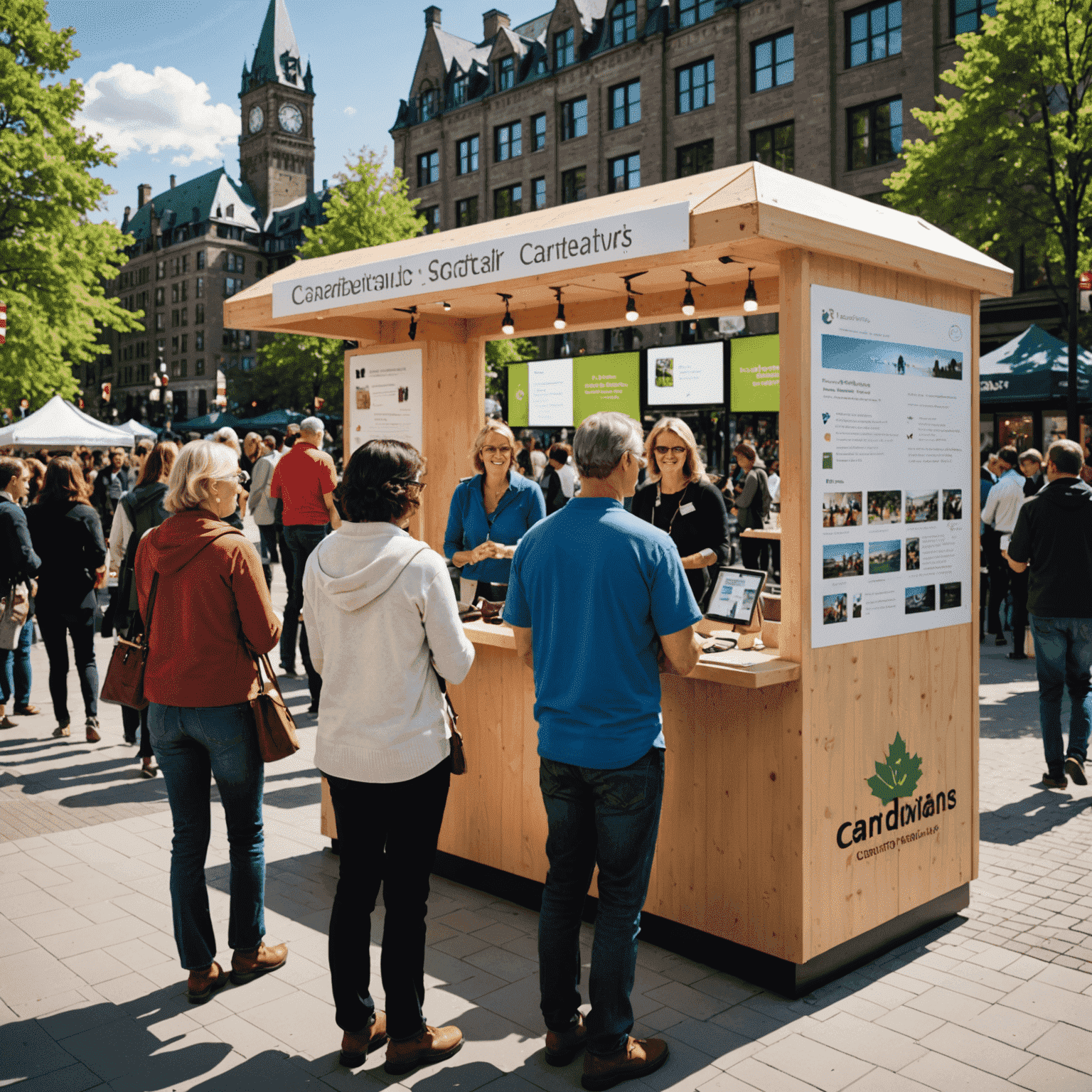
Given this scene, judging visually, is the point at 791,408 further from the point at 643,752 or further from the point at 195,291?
the point at 195,291

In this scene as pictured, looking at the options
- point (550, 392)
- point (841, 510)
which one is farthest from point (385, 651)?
point (550, 392)

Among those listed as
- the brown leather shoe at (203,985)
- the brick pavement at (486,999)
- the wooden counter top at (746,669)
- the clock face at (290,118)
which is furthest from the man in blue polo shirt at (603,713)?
the clock face at (290,118)

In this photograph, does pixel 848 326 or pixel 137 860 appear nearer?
pixel 848 326

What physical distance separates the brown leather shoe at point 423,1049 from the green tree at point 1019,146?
15015mm

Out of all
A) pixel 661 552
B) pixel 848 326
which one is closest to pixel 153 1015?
pixel 661 552

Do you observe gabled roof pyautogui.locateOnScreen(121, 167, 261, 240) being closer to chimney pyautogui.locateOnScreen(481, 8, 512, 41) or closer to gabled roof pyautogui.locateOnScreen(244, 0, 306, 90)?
gabled roof pyautogui.locateOnScreen(244, 0, 306, 90)

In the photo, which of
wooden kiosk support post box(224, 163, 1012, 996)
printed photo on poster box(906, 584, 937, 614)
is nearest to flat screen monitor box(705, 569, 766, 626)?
wooden kiosk support post box(224, 163, 1012, 996)

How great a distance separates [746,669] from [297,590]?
21.2ft

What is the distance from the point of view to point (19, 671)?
28.3 feet

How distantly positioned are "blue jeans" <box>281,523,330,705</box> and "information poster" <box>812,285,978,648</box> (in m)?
5.26

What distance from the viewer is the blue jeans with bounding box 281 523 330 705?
8.73m

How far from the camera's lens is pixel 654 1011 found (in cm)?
375

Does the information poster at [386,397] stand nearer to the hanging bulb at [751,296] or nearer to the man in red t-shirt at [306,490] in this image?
the man in red t-shirt at [306,490]

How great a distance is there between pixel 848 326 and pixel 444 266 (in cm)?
203
